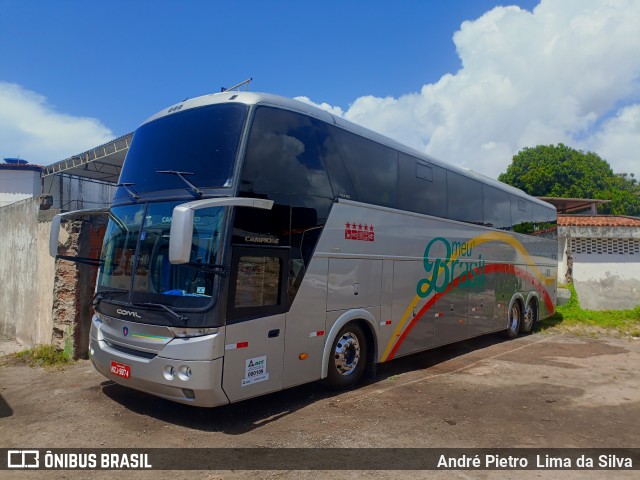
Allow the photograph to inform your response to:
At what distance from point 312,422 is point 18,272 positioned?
8.32 meters

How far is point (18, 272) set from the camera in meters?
10.2

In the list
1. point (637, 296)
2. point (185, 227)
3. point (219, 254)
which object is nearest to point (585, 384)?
point (219, 254)

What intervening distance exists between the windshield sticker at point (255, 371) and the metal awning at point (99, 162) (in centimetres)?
1171

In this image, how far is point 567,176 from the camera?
114 feet

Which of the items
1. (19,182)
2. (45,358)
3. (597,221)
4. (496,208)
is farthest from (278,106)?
(19,182)

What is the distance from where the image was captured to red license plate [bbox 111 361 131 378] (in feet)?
17.3

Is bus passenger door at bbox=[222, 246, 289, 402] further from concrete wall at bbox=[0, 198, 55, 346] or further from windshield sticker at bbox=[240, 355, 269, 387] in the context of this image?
concrete wall at bbox=[0, 198, 55, 346]

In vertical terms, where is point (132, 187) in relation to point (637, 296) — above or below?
above

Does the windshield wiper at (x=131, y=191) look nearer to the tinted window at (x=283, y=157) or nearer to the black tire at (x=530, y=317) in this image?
the tinted window at (x=283, y=157)

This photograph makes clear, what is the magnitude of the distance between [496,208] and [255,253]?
304 inches

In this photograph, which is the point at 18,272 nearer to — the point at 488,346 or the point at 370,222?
the point at 370,222

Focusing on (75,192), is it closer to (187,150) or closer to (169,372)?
(187,150)

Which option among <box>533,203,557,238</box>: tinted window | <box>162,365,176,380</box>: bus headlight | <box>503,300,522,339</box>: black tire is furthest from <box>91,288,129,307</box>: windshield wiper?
<box>533,203,557,238</box>: tinted window

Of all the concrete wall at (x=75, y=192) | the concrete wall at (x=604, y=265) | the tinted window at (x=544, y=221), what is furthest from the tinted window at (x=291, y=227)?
the concrete wall at (x=75, y=192)
